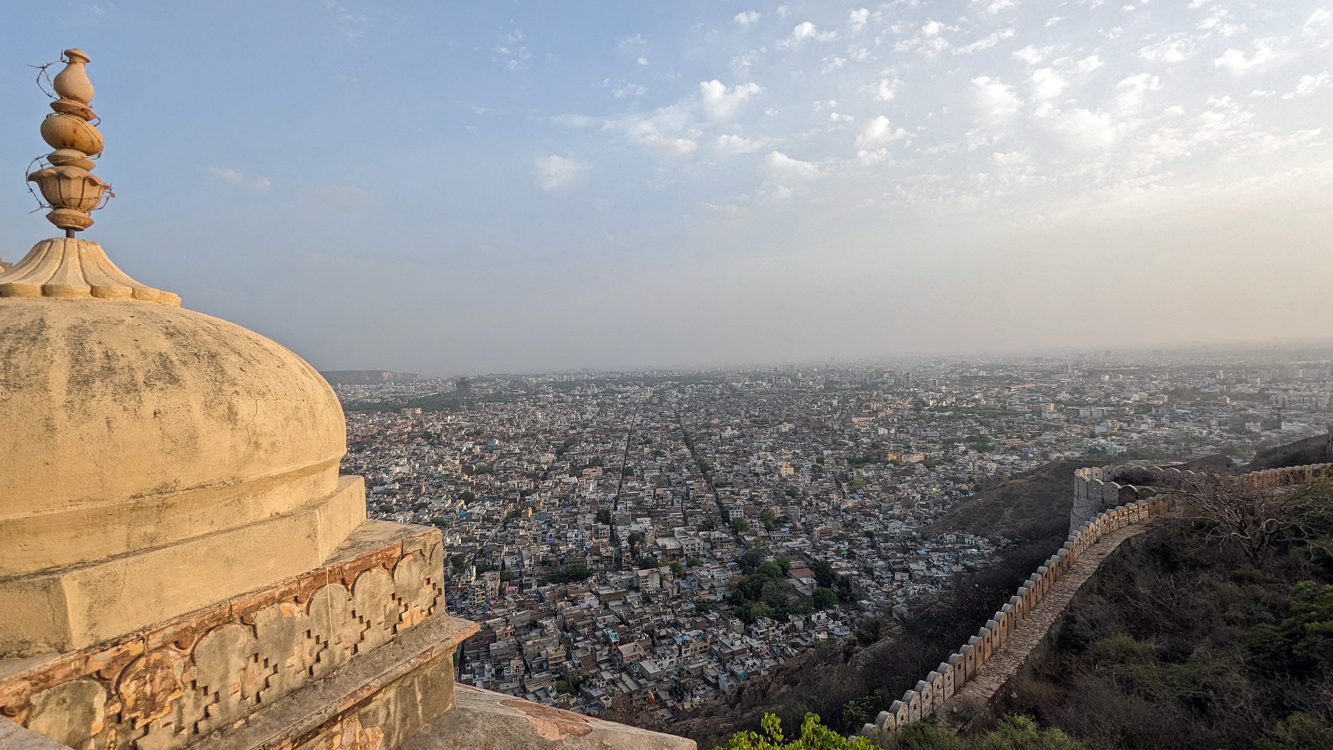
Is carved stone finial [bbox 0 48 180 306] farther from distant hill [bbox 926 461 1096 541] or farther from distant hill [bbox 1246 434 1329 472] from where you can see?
distant hill [bbox 926 461 1096 541]

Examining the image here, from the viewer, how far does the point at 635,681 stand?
13.4 metres

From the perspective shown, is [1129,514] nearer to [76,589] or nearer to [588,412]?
[76,589]

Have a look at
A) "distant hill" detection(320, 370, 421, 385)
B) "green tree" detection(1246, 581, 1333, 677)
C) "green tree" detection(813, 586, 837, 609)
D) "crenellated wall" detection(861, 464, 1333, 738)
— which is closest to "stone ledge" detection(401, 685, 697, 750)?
"crenellated wall" detection(861, 464, 1333, 738)

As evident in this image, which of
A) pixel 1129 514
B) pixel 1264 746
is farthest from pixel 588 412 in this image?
pixel 1264 746

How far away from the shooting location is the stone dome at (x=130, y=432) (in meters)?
1.50

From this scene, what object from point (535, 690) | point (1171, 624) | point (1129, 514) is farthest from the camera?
point (535, 690)

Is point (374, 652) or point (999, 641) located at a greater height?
point (374, 652)

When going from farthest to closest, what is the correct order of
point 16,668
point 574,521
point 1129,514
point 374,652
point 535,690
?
point 574,521
point 535,690
point 1129,514
point 374,652
point 16,668

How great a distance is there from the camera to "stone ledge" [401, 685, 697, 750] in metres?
2.41

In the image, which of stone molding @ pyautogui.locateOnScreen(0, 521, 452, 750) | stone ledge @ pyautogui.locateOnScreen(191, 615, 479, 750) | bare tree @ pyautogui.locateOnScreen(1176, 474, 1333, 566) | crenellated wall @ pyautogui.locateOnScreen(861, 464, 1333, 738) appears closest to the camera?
stone molding @ pyautogui.locateOnScreen(0, 521, 452, 750)

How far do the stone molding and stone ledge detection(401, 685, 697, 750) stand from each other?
489 millimetres

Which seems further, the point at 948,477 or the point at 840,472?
the point at 840,472

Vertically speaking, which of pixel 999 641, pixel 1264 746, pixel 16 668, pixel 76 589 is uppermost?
pixel 76 589

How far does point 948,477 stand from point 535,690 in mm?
27131
